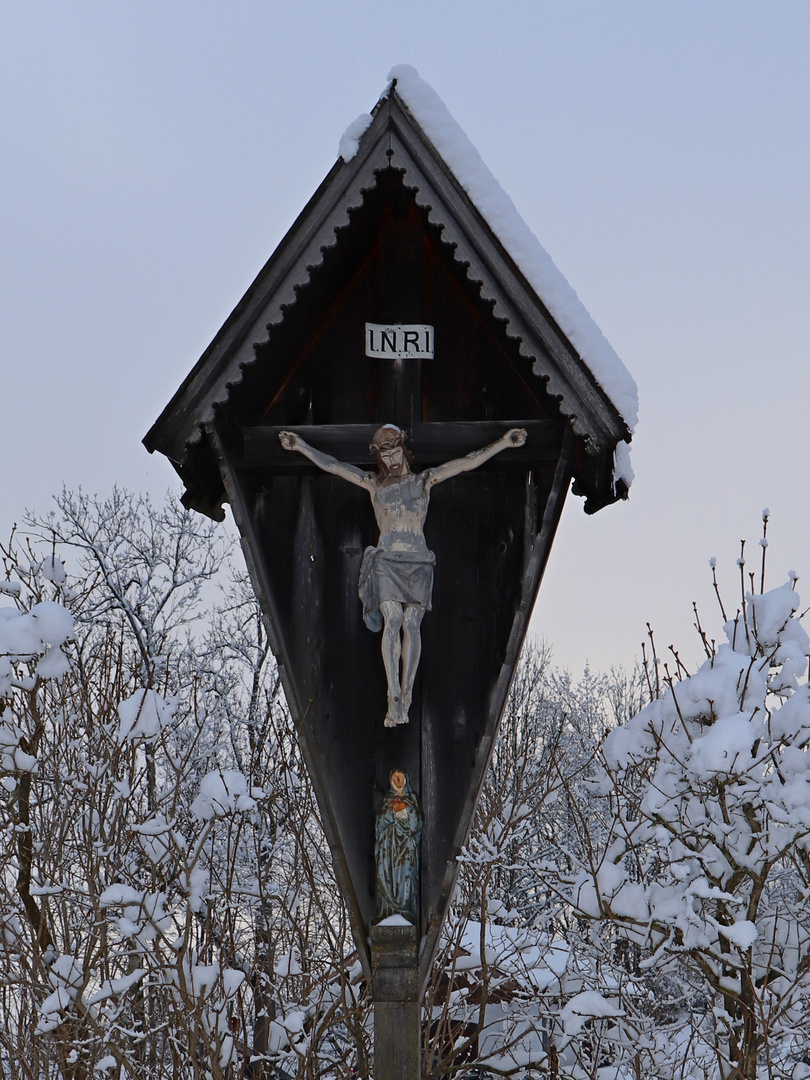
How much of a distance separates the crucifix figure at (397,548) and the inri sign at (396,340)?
34 centimetres

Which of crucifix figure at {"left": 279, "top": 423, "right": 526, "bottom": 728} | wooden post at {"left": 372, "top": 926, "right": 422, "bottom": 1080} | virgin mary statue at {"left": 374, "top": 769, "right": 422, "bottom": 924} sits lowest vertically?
wooden post at {"left": 372, "top": 926, "right": 422, "bottom": 1080}

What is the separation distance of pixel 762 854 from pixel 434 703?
59.7 inches

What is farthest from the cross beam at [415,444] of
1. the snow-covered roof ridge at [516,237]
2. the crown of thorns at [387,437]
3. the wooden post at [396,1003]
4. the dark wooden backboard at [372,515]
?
the wooden post at [396,1003]

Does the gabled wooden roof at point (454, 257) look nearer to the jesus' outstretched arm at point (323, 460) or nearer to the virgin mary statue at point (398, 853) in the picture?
the jesus' outstretched arm at point (323, 460)

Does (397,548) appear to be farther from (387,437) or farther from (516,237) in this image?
(516,237)

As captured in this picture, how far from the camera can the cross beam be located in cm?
423

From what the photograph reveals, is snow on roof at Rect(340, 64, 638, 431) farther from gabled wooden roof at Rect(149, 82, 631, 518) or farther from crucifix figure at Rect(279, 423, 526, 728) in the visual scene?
crucifix figure at Rect(279, 423, 526, 728)

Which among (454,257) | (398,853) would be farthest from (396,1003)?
(454,257)

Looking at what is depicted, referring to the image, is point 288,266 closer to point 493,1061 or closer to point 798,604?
point 798,604

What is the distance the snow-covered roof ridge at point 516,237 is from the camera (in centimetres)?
389

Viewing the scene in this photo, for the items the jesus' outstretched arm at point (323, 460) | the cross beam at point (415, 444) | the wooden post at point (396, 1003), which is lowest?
the wooden post at point (396, 1003)

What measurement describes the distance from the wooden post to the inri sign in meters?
2.09

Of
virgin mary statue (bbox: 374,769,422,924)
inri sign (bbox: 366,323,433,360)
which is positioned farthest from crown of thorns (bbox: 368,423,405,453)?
virgin mary statue (bbox: 374,769,422,924)

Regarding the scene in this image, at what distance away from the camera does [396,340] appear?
14.1ft
